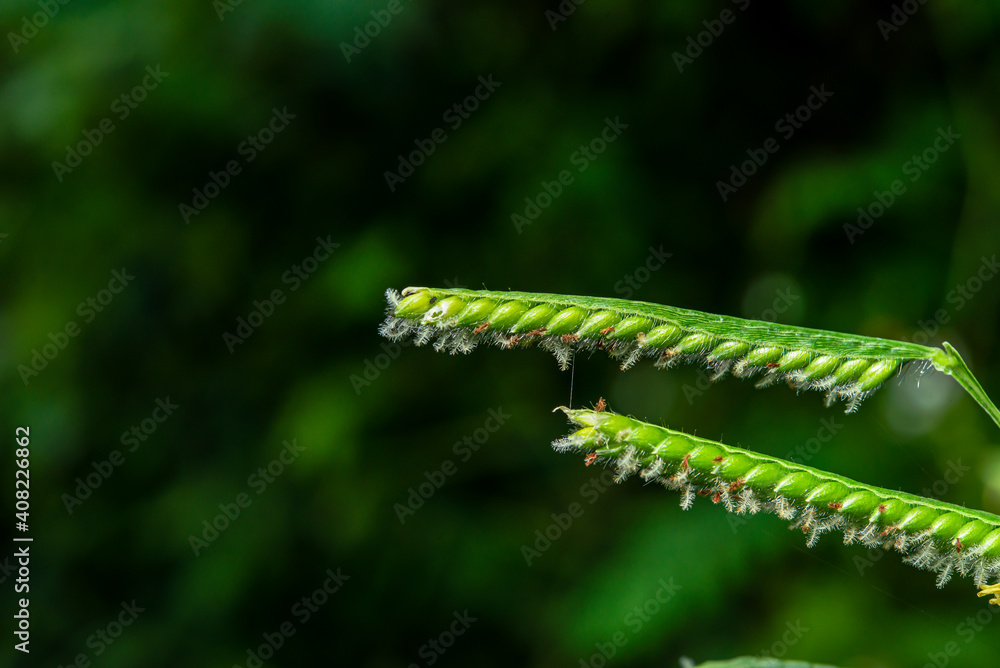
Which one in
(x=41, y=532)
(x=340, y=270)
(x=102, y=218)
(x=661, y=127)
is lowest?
(x=41, y=532)

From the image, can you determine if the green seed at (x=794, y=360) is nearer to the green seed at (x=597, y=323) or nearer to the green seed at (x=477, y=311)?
the green seed at (x=597, y=323)

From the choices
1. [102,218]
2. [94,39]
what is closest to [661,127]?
[94,39]

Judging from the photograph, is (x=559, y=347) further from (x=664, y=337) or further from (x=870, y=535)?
(x=870, y=535)

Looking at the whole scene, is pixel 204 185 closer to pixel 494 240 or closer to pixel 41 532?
pixel 494 240

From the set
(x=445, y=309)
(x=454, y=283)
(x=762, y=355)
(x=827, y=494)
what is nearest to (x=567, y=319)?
(x=445, y=309)

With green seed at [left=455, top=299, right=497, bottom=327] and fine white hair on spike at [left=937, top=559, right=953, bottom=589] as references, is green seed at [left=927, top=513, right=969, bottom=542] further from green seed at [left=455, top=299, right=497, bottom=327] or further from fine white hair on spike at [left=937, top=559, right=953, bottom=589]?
green seed at [left=455, top=299, right=497, bottom=327]

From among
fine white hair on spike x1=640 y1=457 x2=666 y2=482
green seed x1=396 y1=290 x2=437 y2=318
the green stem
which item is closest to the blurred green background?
green seed x1=396 y1=290 x2=437 y2=318

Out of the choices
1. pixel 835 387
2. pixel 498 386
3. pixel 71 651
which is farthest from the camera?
pixel 71 651
